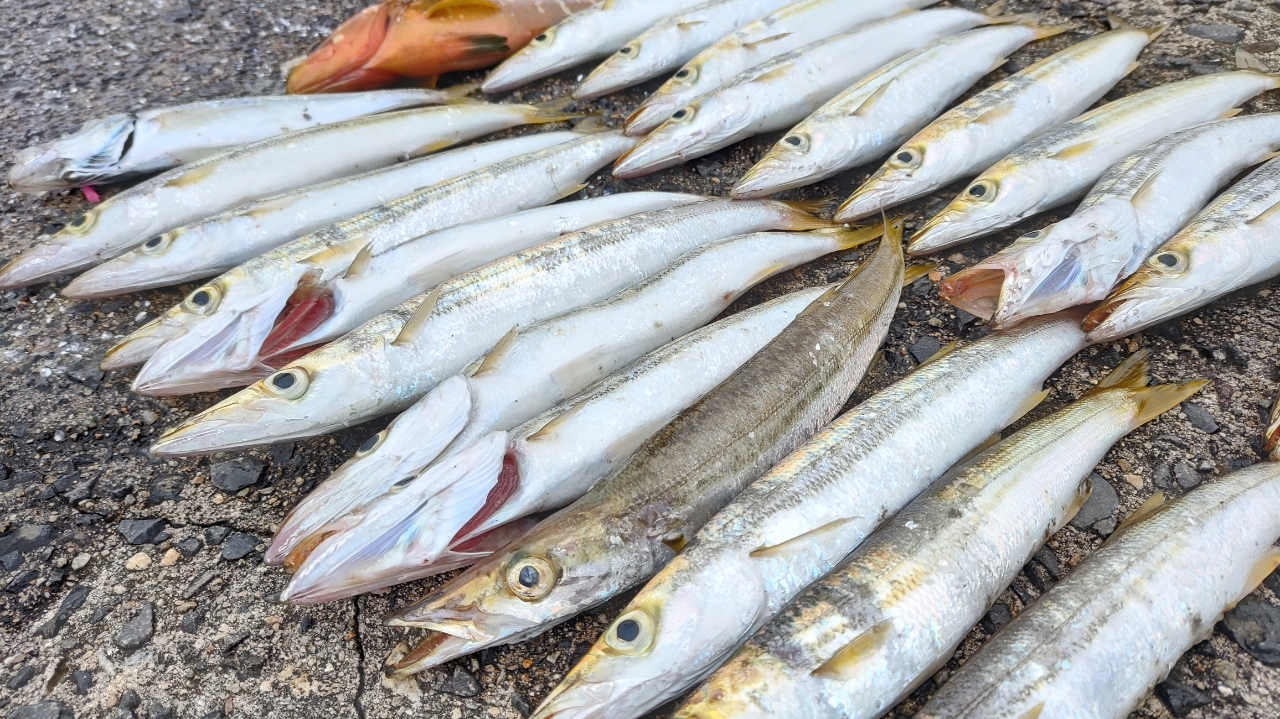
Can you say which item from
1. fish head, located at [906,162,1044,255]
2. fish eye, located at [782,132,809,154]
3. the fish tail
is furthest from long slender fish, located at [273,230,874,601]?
the fish tail

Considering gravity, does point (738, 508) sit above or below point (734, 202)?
below

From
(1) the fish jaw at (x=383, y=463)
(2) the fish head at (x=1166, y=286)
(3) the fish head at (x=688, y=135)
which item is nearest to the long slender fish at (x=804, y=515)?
(2) the fish head at (x=1166, y=286)

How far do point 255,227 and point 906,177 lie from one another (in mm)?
3186

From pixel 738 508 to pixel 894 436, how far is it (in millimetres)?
639

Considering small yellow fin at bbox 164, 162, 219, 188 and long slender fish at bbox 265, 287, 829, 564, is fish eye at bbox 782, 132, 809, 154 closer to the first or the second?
long slender fish at bbox 265, 287, 829, 564

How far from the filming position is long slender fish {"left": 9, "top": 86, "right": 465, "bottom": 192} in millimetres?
4297

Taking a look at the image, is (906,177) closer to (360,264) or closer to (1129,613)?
(1129,613)

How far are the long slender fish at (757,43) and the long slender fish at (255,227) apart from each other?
0.95m

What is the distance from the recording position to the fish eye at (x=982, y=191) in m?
3.45

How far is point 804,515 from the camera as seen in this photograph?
235 cm

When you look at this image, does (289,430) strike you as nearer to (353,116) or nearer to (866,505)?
(866,505)

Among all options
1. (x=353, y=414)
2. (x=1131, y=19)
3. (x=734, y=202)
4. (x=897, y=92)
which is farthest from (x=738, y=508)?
(x=1131, y=19)

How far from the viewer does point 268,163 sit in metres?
Result: 4.18

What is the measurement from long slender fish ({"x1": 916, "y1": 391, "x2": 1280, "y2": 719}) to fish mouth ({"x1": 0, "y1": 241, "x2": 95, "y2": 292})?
13.9 ft
